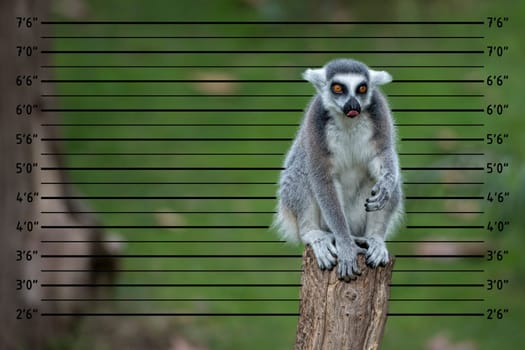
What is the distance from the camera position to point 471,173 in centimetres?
985

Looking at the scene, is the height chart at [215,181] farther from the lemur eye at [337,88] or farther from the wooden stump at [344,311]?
the wooden stump at [344,311]

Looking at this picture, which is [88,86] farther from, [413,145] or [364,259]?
[364,259]

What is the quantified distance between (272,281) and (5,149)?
2698mm

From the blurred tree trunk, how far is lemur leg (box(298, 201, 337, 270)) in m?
3.21

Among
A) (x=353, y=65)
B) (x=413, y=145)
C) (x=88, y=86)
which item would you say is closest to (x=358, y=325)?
(x=353, y=65)

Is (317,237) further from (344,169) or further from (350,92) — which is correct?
(350,92)

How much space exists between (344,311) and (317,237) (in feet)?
2.71

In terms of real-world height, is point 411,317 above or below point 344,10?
below

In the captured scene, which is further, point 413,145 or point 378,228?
point 413,145

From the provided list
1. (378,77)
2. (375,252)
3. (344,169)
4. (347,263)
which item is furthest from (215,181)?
(347,263)

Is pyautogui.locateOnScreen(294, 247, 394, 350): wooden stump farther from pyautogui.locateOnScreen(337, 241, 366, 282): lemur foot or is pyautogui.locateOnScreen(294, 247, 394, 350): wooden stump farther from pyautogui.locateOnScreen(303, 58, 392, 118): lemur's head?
pyautogui.locateOnScreen(303, 58, 392, 118): lemur's head

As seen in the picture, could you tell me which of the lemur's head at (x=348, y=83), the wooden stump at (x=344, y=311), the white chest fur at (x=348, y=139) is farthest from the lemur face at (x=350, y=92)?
the wooden stump at (x=344, y=311)

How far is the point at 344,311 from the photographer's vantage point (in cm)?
525

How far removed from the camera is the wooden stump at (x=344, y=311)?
524cm
